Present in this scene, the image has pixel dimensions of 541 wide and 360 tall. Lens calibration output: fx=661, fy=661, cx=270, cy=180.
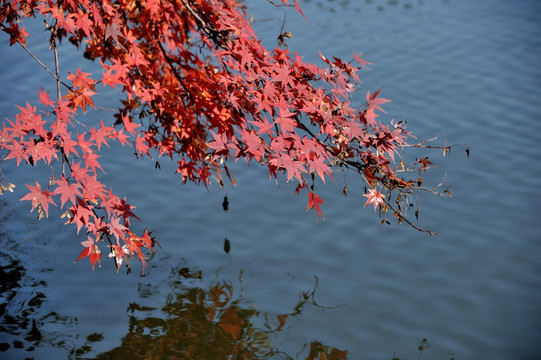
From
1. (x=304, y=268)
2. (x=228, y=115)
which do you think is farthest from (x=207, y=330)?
(x=228, y=115)

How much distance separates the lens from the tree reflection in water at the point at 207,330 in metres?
5.38

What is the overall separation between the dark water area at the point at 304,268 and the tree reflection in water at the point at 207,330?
0.01 meters

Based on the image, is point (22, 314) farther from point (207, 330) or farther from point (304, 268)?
point (304, 268)

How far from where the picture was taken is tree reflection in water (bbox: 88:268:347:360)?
538 centimetres

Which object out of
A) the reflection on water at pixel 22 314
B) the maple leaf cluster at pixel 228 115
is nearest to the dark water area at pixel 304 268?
the reflection on water at pixel 22 314

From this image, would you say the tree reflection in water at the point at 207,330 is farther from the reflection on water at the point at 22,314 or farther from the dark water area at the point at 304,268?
the reflection on water at the point at 22,314

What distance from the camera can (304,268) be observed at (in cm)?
648

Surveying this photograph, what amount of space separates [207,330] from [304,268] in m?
1.26

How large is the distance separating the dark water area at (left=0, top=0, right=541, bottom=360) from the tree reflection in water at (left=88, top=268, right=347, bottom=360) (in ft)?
0.05

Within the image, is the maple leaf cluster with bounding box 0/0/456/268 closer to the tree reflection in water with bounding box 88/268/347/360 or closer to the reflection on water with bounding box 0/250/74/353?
the tree reflection in water with bounding box 88/268/347/360

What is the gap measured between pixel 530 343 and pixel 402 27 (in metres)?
7.93

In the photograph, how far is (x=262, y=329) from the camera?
5.68 metres

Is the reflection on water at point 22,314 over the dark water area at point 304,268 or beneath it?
beneath

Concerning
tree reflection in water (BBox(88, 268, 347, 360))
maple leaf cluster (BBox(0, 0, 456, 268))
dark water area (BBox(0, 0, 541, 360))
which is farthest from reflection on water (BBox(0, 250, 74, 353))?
maple leaf cluster (BBox(0, 0, 456, 268))
